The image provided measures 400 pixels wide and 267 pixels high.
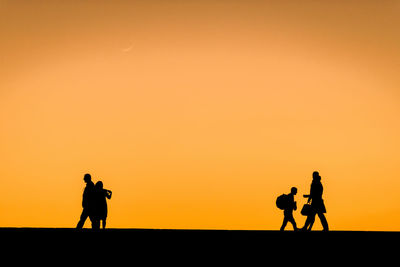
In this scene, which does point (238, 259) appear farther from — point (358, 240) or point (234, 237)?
point (358, 240)

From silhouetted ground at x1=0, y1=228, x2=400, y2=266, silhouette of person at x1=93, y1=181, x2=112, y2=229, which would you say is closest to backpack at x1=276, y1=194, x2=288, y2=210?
silhouetted ground at x1=0, y1=228, x2=400, y2=266

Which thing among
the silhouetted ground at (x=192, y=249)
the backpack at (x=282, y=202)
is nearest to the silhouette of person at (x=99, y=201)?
the silhouetted ground at (x=192, y=249)

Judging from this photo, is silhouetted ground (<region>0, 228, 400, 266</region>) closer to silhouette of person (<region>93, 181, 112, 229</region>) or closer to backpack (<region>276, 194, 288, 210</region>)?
silhouette of person (<region>93, 181, 112, 229</region>)

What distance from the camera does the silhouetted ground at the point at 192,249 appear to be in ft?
33.2

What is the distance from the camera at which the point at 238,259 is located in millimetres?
10281

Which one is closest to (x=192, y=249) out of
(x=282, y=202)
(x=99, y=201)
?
(x=99, y=201)

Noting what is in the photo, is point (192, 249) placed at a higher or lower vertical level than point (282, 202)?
lower

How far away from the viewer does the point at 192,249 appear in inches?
417

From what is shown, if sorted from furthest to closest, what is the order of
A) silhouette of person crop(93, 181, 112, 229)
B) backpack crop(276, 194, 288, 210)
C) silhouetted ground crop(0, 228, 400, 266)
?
backpack crop(276, 194, 288, 210) < silhouette of person crop(93, 181, 112, 229) < silhouetted ground crop(0, 228, 400, 266)

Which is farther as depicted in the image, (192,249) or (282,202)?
(282,202)

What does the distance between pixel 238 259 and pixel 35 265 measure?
3446 mm

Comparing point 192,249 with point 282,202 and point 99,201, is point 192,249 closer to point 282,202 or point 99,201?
point 99,201

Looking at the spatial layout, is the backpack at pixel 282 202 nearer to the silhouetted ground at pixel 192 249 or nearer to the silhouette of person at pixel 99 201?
the silhouetted ground at pixel 192 249

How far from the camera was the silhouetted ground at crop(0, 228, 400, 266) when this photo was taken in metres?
10.1
